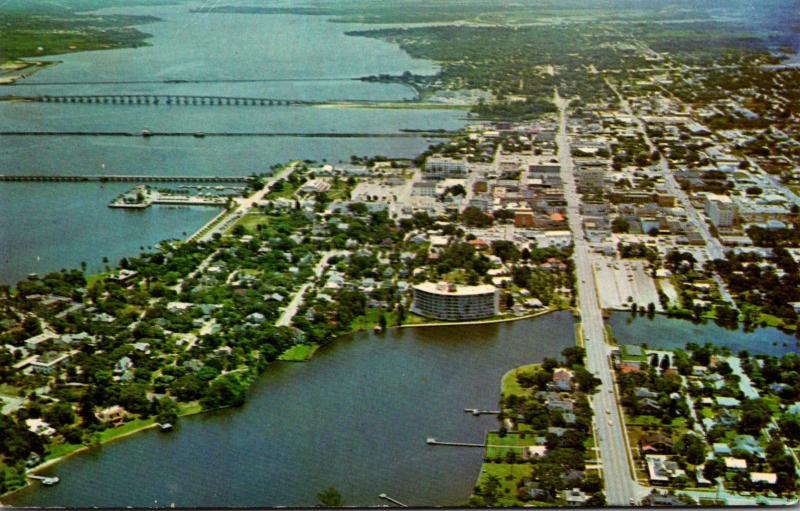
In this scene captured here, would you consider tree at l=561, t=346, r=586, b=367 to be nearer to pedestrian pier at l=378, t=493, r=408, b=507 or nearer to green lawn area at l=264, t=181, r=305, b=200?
pedestrian pier at l=378, t=493, r=408, b=507

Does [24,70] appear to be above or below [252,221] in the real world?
above

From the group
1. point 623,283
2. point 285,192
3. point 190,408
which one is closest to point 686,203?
point 623,283

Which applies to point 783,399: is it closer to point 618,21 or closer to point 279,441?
point 279,441

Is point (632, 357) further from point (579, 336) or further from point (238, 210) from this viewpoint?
point (238, 210)

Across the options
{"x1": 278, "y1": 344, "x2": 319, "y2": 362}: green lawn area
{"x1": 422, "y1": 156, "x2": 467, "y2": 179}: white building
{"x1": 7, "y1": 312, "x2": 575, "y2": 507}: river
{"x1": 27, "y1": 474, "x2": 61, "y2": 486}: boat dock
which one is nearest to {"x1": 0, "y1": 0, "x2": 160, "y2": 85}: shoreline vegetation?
{"x1": 422, "y1": 156, "x2": 467, "y2": 179}: white building

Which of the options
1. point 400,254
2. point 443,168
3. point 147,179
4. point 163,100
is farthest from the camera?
point 163,100

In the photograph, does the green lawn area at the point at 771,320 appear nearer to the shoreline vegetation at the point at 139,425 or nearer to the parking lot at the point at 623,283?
the parking lot at the point at 623,283
